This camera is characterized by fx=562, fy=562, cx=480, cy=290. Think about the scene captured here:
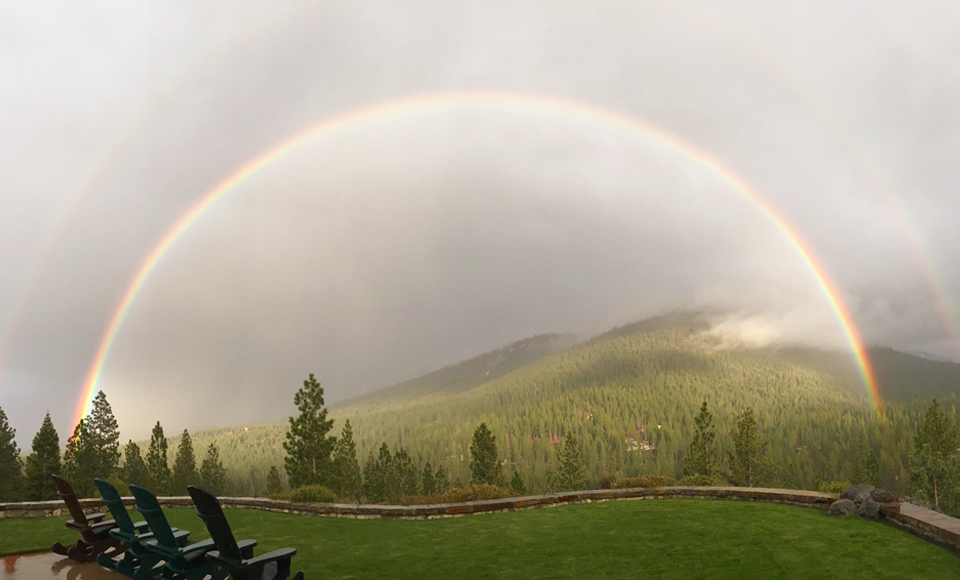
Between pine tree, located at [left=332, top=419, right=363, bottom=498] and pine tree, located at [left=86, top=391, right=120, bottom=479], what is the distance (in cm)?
2756

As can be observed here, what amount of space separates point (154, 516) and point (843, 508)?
12.3 metres

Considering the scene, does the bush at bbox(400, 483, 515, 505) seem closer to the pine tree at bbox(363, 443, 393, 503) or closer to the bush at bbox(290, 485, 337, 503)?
the bush at bbox(290, 485, 337, 503)

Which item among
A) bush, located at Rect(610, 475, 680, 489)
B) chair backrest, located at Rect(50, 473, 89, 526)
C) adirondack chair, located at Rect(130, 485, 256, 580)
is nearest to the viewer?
adirondack chair, located at Rect(130, 485, 256, 580)

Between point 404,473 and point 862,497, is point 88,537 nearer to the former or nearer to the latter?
point 862,497

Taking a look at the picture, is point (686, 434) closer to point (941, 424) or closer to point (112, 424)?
point (941, 424)

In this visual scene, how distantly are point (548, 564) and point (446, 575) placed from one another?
66.1 inches

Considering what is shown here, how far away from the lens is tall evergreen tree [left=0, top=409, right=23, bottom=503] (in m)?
55.8

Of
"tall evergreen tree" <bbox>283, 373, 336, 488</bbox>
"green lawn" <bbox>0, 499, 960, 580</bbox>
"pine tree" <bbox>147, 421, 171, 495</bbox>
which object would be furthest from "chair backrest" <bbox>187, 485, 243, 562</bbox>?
"pine tree" <bbox>147, 421, 171, 495</bbox>

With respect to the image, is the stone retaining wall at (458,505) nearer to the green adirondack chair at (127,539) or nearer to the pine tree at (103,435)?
the green adirondack chair at (127,539)

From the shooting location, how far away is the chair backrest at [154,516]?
6.95 meters

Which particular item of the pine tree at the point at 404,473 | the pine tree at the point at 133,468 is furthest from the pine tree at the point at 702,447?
the pine tree at the point at 133,468


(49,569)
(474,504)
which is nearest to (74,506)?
(49,569)

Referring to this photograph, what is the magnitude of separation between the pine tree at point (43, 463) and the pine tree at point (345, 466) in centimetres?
2477

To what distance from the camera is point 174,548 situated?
6988mm
